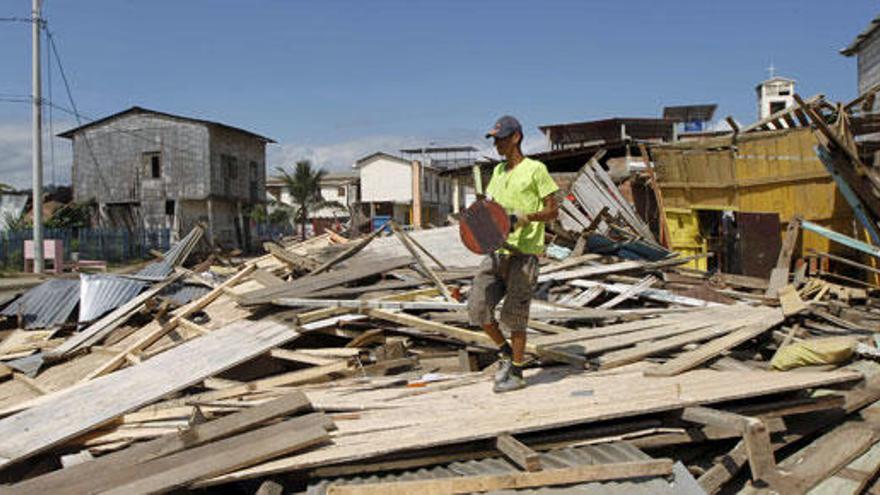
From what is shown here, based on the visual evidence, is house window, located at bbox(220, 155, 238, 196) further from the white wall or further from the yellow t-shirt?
the yellow t-shirt

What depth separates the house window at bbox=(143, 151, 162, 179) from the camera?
33906 millimetres

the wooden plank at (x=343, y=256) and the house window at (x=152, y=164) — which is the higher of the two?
the house window at (x=152, y=164)

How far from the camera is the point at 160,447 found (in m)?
3.46

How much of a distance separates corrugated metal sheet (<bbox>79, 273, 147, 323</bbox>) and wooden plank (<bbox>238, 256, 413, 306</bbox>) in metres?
1.89

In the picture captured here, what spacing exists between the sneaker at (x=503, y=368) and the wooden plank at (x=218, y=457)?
4.13 feet

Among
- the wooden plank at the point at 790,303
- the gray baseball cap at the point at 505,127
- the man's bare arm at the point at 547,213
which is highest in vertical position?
the gray baseball cap at the point at 505,127

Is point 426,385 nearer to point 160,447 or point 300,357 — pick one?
point 300,357

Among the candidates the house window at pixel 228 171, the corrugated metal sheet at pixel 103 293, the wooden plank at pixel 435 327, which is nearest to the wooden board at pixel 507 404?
the wooden plank at pixel 435 327

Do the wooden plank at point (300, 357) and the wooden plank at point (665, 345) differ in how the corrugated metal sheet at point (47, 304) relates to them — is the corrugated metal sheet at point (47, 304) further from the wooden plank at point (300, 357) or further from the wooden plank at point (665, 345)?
the wooden plank at point (665, 345)

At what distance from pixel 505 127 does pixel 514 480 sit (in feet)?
7.53

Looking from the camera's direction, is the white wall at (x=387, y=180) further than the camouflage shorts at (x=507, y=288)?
Yes

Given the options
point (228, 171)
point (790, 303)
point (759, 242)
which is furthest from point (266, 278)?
point (228, 171)

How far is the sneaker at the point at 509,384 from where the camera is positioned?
13.4 ft

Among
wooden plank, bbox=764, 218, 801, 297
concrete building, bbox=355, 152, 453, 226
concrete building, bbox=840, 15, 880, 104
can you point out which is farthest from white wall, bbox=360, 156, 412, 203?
wooden plank, bbox=764, 218, 801, 297
